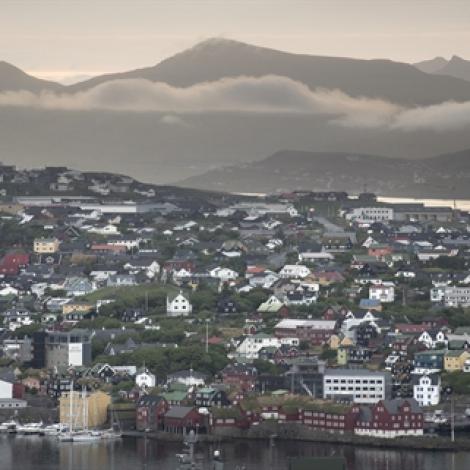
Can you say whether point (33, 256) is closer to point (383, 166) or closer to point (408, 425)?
point (408, 425)

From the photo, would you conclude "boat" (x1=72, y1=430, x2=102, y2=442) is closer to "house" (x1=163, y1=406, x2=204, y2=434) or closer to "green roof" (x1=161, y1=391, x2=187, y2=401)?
"house" (x1=163, y1=406, x2=204, y2=434)

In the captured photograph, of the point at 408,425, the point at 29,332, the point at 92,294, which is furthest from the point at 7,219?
the point at 408,425

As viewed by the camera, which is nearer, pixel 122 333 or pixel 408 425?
pixel 408 425

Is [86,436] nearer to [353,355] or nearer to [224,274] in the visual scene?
[353,355]

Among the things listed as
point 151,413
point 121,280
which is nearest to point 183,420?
point 151,413

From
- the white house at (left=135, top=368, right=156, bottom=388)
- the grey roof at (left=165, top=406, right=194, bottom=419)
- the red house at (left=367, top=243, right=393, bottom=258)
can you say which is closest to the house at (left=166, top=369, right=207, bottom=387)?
the white house at (left=135, top=368, right=156, bottom=388)
